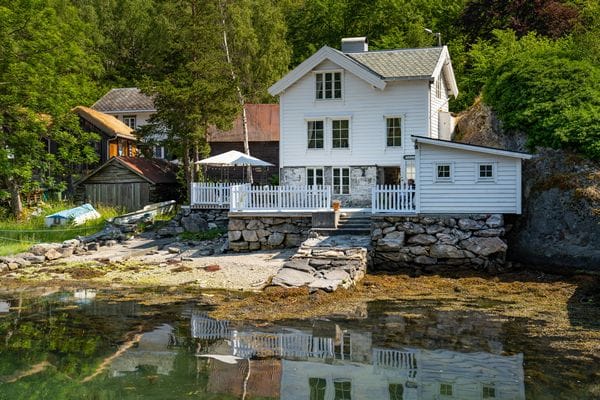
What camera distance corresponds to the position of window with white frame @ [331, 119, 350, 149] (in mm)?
28645

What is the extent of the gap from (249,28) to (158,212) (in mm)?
13844

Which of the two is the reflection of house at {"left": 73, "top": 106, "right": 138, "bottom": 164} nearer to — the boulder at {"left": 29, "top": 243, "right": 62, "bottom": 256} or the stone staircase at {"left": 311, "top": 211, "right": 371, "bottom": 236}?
the boulder at {"left": 29, "top": 243, "right": 62, "bottom": 256}

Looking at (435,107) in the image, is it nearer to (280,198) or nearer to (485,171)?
(485,171)

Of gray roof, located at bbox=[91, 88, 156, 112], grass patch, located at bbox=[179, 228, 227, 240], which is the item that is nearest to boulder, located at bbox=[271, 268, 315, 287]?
grass patch, located at bbox=[179, 228, 227, 240]

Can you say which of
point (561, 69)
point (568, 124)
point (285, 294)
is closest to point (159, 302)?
point (285, 294)

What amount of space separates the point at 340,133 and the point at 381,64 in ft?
11.0

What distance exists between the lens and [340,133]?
28.7 metres

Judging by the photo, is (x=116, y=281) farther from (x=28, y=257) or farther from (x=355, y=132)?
(x=355, y=132)

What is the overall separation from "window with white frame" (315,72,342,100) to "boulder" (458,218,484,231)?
33.1 ft

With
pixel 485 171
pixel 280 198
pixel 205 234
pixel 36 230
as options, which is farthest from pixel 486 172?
pixel 36 230

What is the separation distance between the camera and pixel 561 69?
24.2m

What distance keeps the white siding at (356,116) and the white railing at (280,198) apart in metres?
4.72

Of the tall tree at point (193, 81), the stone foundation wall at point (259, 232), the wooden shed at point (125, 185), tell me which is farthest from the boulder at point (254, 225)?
the wooden shed at point (125, 185)

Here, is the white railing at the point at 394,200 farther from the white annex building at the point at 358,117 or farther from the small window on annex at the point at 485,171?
the white annex building at the point at 358,117
